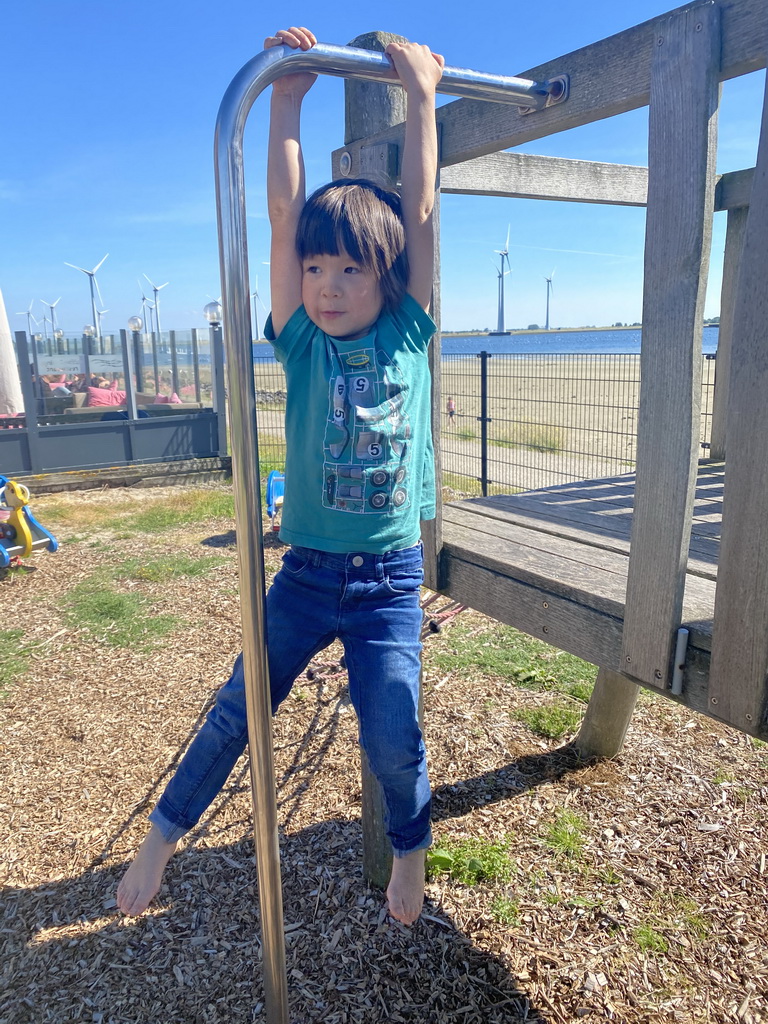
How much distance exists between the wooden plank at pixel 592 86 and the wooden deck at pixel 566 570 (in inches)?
43.0

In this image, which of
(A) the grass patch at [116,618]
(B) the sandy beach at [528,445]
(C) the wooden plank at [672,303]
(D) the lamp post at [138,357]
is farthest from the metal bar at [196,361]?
(C) the wooden plank at [672,303]

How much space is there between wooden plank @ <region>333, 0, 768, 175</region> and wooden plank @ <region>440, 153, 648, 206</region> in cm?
20

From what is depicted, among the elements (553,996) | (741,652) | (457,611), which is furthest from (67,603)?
(741,652)

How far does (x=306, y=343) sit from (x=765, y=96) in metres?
1.01

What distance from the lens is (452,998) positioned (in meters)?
2.27

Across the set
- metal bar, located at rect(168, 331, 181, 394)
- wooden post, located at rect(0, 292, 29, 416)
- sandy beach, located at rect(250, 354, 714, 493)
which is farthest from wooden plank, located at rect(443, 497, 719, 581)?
metal bar, located at rect(168, 331, 181, 394)

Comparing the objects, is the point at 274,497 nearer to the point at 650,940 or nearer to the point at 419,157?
the point at 650,940

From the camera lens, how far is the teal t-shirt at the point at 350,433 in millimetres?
1794

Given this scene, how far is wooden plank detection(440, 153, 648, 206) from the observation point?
7.85ft

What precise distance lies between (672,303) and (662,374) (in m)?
0.14

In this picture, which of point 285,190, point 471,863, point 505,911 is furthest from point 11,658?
point 285,190

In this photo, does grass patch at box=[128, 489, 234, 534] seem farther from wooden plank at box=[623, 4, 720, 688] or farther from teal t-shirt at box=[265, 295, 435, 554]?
wooden plank at box=[623, 4, 720, 688]

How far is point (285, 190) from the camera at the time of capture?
173 centimetres

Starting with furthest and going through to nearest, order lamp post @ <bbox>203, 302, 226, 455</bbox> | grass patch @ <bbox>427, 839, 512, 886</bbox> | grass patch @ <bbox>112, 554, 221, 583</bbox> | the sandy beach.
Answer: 1. lamp post @ <bbox>203, 302, 226, 455</bbox>
2. the sandy beach
3. grass patch @ <bbox>112, 554, 221, 583</bbox>
4. grass patch @ <bbox>427, 839, 512, 886</bbox>
